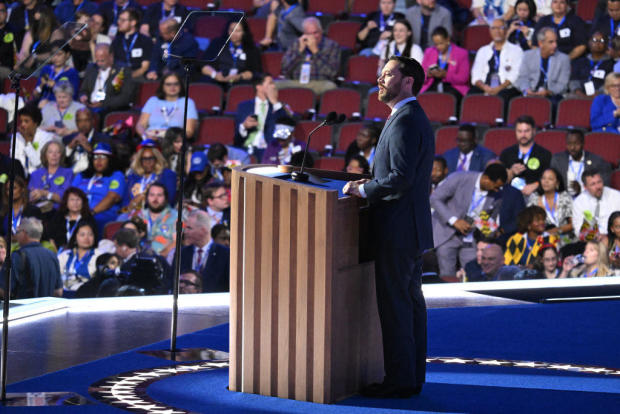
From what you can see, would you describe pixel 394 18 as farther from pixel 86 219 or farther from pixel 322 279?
pixel 322 279

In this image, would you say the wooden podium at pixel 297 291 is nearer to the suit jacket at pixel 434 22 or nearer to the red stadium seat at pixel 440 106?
the red stadium seat at pixel 440 106

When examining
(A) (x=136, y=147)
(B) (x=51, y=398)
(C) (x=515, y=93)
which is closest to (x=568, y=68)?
(C) (x=515, y=93)

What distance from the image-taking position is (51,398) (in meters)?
2.63

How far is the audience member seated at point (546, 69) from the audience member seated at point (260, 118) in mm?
1759

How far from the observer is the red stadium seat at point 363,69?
7.17m

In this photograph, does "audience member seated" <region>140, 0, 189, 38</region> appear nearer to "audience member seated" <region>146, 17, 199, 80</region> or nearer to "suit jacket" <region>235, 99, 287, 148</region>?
"audience member seated" <region>146, 17, 199, 80</region>

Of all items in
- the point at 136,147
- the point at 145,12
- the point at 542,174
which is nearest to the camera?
the point at 542,174

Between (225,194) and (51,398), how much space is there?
3279 mm

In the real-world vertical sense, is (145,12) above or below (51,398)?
above

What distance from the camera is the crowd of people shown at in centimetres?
558

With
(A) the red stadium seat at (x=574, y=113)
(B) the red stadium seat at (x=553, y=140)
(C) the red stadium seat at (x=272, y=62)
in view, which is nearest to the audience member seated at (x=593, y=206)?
(B) the red stadium seat at (x=553, y=140)

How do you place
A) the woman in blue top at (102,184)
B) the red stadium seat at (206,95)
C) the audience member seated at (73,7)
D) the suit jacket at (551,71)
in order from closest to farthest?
1. the woman in blue top at (102,184)
2. the suit jacket at (551,71)
3. the red stadium seat at (206,95)
4. the audience member seated at (73,7)

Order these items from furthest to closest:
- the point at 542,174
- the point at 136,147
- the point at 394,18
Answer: the point at 394,18 → the point at 136,147 → the point at 542,174

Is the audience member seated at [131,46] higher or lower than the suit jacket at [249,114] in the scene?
higher
